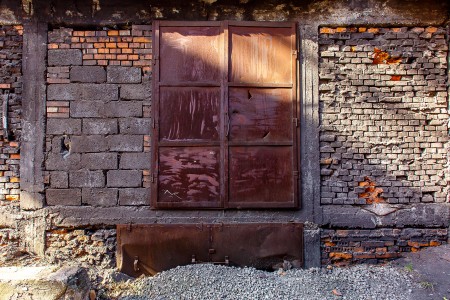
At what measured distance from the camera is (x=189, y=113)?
4289 mm

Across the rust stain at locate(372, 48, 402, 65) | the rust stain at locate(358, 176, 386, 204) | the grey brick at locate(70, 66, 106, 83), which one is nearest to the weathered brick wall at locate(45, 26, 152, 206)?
the grey brick at locate(70, 66, 106, 83)

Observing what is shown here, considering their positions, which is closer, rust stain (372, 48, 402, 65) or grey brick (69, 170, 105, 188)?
grey brick (69, 170, 105, 188)

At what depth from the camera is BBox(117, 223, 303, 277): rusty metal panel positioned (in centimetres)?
417

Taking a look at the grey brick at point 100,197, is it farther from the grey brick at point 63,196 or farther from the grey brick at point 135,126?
the grey brick at point 135,126

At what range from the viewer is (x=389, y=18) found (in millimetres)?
4387

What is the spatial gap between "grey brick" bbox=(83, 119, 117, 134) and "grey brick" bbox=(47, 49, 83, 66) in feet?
2.40

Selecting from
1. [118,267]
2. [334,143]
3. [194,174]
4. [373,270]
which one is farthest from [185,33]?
[373,270]

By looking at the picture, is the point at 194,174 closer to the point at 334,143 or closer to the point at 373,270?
the point at 334,143

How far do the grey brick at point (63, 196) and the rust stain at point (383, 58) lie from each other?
3927 mm

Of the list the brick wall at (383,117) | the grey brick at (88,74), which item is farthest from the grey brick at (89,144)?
the brick wall at (383,117)

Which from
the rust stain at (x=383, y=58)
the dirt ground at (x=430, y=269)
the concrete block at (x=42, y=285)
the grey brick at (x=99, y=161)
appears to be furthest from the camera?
the rust stain at (x=383, y=58)

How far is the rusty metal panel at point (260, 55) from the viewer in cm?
433

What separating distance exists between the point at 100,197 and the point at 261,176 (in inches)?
76.0

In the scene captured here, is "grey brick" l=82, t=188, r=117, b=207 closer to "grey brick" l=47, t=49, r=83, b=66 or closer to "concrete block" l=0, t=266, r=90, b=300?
"concrete block" l=0, t=266, r=90, b=300
